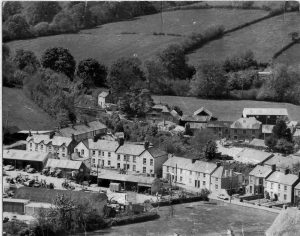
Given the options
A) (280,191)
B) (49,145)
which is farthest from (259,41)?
(49,145)

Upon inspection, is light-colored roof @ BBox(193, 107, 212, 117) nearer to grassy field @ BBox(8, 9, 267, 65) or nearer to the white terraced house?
grassy field @ BBox(8, 9, 267, 65)

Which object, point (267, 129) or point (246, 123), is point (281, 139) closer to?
point (267, 129)

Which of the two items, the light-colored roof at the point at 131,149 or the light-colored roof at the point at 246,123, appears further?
the light-colored roof at the point at 246,123

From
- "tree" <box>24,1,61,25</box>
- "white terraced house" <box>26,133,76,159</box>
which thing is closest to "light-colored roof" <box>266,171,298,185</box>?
"white terraced house" <box>26,133,76,159</box>

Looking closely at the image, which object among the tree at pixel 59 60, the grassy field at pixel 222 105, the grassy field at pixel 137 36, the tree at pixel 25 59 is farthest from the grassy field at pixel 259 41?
the tree at pixel 25 59

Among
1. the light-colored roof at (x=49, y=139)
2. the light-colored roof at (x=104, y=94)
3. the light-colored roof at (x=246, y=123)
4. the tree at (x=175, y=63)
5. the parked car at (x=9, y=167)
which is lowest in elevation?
the parked car at (x=9, y=167)

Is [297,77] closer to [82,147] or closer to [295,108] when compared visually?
[295,108]

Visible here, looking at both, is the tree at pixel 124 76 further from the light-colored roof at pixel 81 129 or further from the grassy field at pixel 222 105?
the light-colored roof at pixel 81 129
